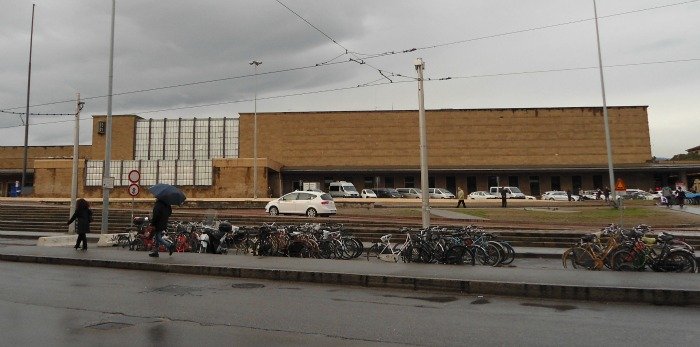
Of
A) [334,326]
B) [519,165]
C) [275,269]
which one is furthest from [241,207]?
[519,165]

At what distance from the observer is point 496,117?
215ft

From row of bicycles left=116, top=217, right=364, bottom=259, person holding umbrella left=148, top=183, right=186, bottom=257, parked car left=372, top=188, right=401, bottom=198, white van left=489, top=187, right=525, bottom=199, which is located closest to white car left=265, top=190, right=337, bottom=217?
row of bicycles left=116, top=217, right=364, bottom=259

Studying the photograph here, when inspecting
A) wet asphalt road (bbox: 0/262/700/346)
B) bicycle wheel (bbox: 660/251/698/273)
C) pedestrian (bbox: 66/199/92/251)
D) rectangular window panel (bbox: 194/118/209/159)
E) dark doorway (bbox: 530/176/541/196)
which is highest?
rectangular window panel (bbox: 194/118/209/159)

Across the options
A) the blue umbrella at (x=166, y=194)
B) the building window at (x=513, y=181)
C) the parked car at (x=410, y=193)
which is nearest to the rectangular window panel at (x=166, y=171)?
the parked car at (x=410, y=193)

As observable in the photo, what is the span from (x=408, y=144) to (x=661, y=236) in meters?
54.4

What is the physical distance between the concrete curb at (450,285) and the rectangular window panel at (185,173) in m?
41.2

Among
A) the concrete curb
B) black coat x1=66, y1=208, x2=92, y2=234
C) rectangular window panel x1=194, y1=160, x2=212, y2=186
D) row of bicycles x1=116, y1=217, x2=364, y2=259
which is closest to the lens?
the concrete curb

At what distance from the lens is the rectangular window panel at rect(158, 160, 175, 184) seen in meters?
53.9

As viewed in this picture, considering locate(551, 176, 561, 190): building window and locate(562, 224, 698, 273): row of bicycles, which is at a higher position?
locate(551, 176, 561, 190): building window

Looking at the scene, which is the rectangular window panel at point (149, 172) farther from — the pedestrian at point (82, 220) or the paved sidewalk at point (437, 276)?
the paved sidewalk at point (437, 276)

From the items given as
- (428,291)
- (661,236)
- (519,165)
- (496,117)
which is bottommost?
(428,291)

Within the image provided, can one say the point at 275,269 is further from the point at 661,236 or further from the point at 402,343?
the point at 661,236

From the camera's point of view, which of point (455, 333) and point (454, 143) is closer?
point (455, 333)

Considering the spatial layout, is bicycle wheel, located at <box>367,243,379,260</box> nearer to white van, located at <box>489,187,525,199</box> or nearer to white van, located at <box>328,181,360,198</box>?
white van, located at <box>328,181,360,198</box>
